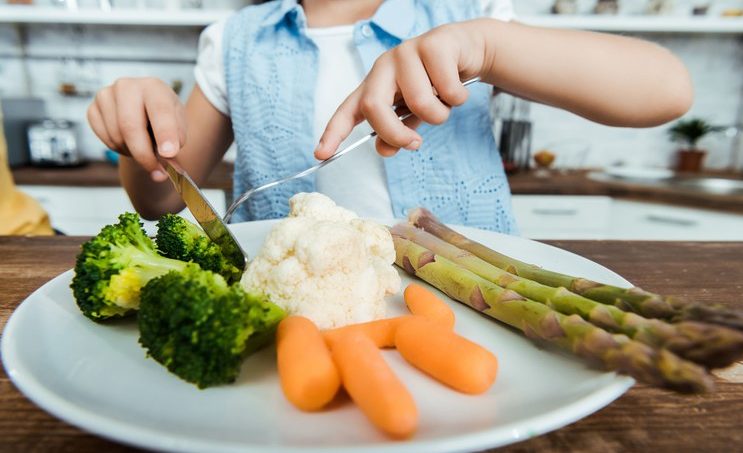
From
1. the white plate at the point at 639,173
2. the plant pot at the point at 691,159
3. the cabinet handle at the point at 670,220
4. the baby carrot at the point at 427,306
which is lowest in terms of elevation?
the cabinet handle at the point at 670,220

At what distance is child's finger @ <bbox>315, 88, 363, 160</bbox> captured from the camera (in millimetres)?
633

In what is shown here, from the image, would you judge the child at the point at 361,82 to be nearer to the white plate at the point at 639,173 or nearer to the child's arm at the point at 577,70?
the child's arm at the point at 577,70

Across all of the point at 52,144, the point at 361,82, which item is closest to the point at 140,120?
the point at 361,82

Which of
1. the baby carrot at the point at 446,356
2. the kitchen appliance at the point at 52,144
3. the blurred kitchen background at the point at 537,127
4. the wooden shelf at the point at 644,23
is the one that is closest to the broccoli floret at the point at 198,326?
the baby carrot at the point at 446,356

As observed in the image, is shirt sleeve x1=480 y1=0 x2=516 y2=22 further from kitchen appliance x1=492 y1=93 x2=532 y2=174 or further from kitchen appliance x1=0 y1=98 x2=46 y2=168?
kitchen appliance x1=0 y1=98 x2=46 y2=168

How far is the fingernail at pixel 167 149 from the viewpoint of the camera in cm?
68

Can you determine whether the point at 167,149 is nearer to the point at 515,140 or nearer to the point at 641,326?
the point at 641,326

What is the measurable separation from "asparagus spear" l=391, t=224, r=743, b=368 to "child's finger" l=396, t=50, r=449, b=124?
0.65 ft

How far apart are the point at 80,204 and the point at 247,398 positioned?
6.42 ft

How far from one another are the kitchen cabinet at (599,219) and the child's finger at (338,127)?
136cm

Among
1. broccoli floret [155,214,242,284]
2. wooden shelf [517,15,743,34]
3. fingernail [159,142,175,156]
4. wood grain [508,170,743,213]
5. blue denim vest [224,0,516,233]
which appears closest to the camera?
broccoli floret [155,214,242,284]

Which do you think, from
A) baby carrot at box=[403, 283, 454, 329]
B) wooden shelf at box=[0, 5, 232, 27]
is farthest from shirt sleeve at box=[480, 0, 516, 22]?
wooden shelf at box=[0, 5, 232, 27]

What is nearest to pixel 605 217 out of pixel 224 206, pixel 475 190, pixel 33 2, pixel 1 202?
pixel 475 190

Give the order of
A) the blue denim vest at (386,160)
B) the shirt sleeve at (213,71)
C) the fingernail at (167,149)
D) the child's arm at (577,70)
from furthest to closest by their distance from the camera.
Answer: the shirt sleeve at (213,71) < the blue denim vest at (386,160) < the child's arm at (577,70) < the fingernail at (167,149)
